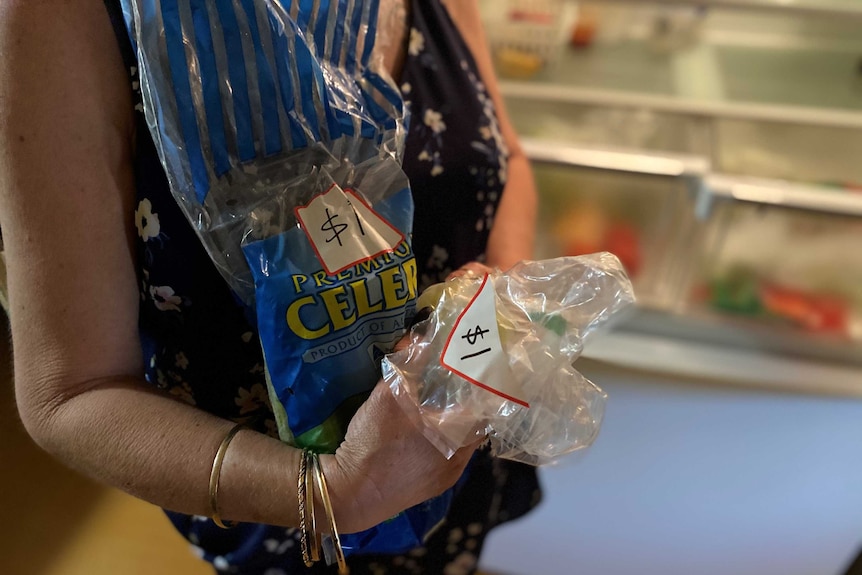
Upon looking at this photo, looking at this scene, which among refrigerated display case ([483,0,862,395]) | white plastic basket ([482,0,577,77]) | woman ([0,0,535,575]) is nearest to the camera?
woman ([0,0,535,575])

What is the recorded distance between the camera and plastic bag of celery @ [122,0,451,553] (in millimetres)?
462

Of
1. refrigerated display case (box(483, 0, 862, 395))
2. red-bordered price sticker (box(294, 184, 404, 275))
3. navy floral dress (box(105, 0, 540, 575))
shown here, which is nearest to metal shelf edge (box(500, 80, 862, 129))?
refrigerated display case (box(483, 0, 862, 395))

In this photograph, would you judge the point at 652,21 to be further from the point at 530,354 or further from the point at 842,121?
the point at 530,354

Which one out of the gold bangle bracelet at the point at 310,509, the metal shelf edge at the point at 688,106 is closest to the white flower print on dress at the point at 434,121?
the gold bangle bracelet at the point at 310,509

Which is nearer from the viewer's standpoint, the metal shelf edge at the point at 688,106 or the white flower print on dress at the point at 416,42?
the white flower print on dress at the point at 416,42

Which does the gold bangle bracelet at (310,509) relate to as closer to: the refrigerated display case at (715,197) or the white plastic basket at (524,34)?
the refrigerated display case at (715,197)

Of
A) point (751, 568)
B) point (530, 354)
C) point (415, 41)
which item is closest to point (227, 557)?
point (530, 354)

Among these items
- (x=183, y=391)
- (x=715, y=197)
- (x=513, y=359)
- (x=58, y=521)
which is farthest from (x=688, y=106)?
(x=58, y=521)

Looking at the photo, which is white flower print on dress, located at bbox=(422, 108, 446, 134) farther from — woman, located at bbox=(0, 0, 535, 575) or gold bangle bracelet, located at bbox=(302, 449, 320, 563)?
gold bangle bracelet, located at bbox=(302, 449, 320, 563)

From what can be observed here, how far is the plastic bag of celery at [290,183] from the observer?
462mm

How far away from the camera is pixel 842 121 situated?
117cm

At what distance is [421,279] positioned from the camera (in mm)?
699

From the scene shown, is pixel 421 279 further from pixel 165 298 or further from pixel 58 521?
pixel 58 521

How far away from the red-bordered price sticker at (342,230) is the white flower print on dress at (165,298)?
130 millimetres
